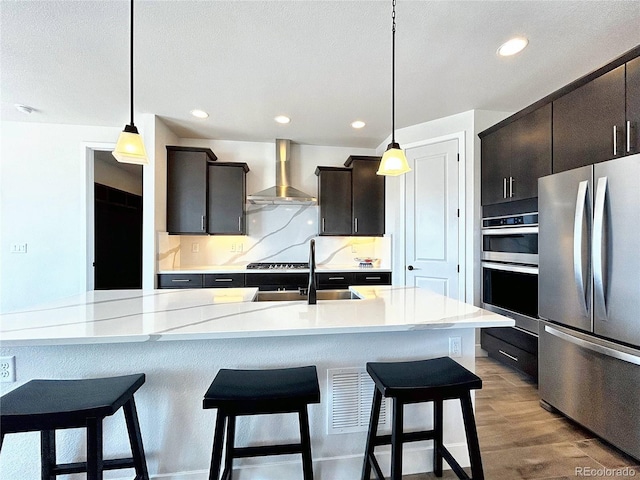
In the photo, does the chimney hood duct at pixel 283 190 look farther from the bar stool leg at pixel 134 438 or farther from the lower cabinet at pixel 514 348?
Result: the bar stool leg at pixel 134 438

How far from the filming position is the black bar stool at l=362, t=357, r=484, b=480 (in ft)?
3.84

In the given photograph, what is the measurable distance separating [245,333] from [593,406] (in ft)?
6.98

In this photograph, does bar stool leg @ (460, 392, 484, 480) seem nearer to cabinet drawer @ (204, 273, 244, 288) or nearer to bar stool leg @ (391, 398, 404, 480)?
bar stool leg @ (391, 398, 404, 480)

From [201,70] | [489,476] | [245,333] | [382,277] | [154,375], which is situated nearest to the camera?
[245,333]

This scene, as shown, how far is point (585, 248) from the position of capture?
1775 mm

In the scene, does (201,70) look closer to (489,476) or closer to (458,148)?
(458,148)

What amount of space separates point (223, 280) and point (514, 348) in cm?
297

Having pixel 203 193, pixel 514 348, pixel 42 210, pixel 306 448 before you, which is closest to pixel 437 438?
pixel 306 448

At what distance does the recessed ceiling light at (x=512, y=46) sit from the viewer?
192 centimetres

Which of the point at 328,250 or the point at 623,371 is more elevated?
the point at 328,250

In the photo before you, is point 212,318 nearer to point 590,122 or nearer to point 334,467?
point 334,467

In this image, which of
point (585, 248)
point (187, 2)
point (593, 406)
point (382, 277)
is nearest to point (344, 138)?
point (382, 277)

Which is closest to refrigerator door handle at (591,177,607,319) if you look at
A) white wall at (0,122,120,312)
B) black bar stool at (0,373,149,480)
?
black bar stool at (0,373,149,480)

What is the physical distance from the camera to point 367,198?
151 inches
